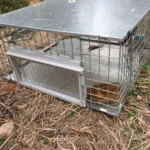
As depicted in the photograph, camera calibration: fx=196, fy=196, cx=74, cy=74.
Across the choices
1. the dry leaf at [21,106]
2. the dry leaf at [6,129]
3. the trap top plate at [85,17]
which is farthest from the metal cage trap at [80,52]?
the dry leaf at [6,129]

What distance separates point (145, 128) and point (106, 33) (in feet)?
1.78

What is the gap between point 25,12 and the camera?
1.31 metres

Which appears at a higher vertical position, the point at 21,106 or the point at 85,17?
the point at 85,17

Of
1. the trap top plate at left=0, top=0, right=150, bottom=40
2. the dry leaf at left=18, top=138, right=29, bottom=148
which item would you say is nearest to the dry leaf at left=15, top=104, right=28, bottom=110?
the dry leaf at left=18, top=138, right=29, bottom=148

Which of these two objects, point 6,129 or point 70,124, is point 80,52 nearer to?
point 70,124

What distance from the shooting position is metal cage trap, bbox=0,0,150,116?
3.11ft

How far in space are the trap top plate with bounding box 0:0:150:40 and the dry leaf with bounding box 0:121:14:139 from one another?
0.54 meters

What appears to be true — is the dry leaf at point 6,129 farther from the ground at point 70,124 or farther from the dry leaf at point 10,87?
the dry leaf at point 10,87

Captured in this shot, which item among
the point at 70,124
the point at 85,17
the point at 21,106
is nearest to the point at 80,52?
the point at 85,17

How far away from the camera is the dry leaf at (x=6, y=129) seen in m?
1.02

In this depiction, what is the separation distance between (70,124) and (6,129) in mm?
343

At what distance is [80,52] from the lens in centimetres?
104

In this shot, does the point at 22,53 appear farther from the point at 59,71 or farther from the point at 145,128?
the point at 145,128

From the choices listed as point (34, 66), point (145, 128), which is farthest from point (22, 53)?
point (145, 128)
